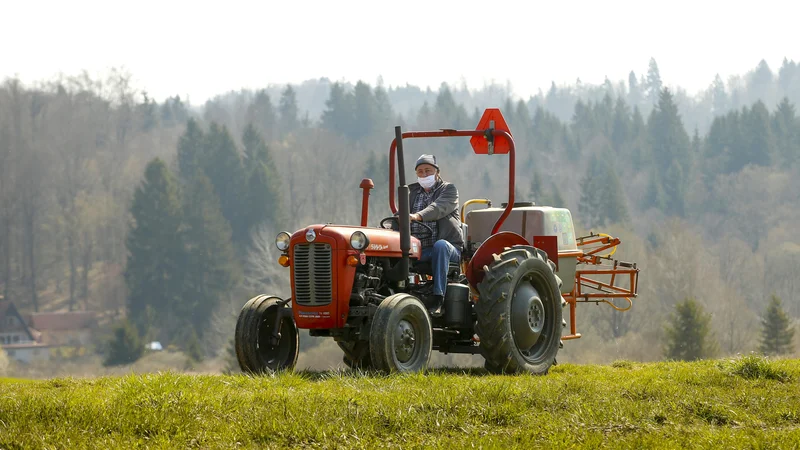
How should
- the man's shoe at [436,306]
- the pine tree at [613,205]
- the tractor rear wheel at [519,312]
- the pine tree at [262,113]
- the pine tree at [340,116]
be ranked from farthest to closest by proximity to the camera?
the pine tree at [340,116]
the pine tree at [262,113]
the pine tree at [613,205]
the man's shoe at [436,306]
the tractor rear wheel at [519,312]

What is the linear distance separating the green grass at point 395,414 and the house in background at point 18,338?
8411 cm

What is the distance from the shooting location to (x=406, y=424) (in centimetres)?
750

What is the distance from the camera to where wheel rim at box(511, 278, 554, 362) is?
1129cm

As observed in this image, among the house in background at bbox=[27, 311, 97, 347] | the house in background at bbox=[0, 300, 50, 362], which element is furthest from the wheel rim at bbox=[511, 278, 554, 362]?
the house in background at bbox=[27, 311, 97, 347]

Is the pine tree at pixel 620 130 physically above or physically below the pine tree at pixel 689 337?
above

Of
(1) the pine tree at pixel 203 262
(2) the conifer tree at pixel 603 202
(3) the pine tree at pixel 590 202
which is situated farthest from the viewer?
(3) the pine tree at pixel 590 202

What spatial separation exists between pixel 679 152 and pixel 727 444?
436ft

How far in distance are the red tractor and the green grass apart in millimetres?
977

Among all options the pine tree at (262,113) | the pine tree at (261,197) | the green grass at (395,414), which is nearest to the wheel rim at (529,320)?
the green grass at (395,414)

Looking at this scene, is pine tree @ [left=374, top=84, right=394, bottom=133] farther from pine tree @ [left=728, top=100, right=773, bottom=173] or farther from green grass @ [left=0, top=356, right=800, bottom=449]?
green grass @ [left=0, top=356, right=800, bottom=449]

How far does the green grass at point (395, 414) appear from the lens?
7.11 m

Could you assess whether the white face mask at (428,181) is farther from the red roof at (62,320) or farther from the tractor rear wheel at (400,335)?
the red roof at (62,320)

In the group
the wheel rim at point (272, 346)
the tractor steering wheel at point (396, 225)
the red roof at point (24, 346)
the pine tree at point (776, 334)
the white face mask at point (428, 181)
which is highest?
the white face mask at point (428, 181)

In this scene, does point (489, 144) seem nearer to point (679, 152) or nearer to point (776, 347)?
point (776, 347)
